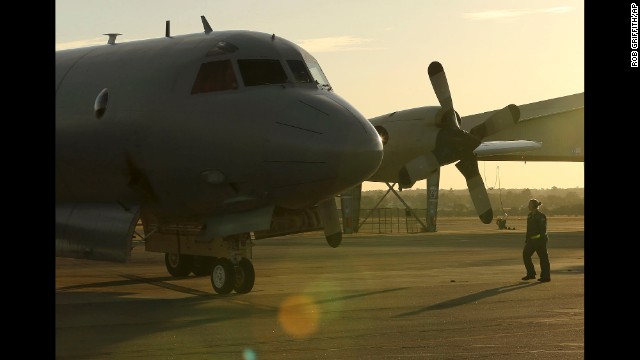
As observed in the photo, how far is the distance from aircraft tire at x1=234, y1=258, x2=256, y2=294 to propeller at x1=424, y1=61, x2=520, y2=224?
34.8ft

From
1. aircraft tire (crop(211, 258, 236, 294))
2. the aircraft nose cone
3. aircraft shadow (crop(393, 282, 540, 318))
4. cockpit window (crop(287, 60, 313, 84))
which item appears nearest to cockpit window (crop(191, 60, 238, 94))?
cockpit window (crop(287, 60, 313, 84))

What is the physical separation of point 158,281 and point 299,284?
3457mm

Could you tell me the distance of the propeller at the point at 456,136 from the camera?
29656mm

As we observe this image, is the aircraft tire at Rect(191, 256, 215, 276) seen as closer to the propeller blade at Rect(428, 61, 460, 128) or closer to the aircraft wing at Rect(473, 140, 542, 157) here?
the propeller blade at Rect(428, 61, 460, 128)

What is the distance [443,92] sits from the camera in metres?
30.3

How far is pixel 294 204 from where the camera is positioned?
62.4 ft

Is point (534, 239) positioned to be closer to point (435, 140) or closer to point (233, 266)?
point (435, 140)

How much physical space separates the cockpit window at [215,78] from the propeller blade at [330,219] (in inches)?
133

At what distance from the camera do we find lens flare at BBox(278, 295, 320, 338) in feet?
48.0

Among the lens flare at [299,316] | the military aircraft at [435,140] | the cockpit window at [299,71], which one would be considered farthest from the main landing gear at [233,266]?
the military aircraft at [435,140]

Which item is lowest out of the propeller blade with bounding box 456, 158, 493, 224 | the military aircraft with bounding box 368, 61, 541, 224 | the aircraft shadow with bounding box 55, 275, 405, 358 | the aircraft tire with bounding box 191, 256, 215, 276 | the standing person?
the aircraft shadow with bounding box 55, 275, 405, 358
